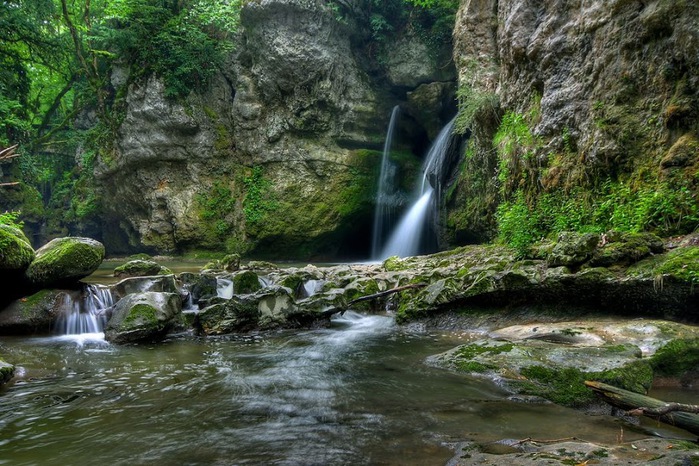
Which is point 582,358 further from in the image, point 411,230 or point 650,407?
point 411,230

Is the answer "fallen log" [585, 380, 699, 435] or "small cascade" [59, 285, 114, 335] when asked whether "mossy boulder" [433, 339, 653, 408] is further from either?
"small cascade" [59, 285, 114, 335]

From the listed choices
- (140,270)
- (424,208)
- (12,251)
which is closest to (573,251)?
(12,251)

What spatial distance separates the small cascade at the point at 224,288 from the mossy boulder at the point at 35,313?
264 centimetres

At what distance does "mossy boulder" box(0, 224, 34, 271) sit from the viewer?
6812 millimetres

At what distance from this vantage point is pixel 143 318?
6328 millimetres

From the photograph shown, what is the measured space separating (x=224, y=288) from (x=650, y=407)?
811 cm

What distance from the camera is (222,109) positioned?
1850cm

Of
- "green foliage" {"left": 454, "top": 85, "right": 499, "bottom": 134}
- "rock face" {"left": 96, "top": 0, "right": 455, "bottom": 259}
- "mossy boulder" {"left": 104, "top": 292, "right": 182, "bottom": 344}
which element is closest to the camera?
"mossy boulder" {"left": 104, "top": 292, "right": 182, "bottom": 344}

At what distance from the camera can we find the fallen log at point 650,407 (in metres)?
2.43

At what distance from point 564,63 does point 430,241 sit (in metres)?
8.72

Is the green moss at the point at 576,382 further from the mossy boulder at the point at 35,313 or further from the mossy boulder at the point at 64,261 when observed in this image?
the mossy boulder at the point at 64,261

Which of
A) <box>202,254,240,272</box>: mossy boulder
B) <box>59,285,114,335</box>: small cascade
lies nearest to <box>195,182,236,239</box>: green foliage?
<box>202,254,240,272</box>: mossy boulder

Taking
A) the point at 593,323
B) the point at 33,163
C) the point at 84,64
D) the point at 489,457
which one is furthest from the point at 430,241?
the point at 33,163

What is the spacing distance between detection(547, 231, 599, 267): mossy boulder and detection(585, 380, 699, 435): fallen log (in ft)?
9.60
